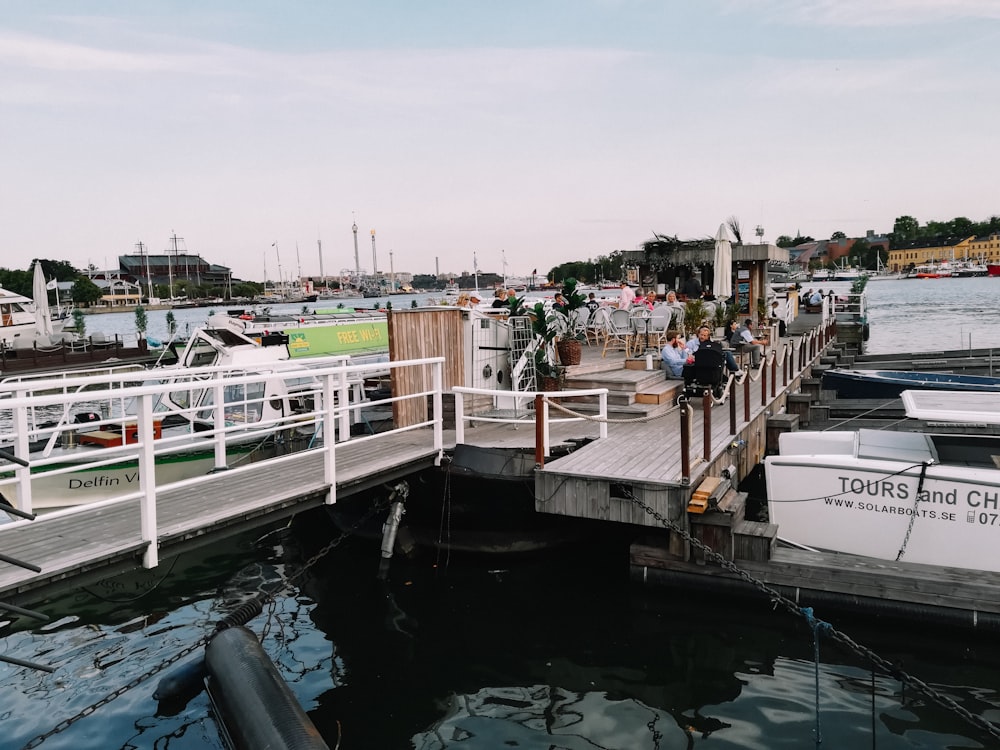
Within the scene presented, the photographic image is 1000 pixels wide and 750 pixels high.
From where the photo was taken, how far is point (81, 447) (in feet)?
45.4

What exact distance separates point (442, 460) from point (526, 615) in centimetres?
226

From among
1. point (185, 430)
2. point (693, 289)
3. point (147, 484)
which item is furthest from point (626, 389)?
point (693, 289)

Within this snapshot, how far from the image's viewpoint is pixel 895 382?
18516 mm

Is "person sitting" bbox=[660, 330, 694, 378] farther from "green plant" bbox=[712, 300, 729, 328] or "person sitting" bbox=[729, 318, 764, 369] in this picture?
"green plant" bbox=[712, 300, 729, 328]

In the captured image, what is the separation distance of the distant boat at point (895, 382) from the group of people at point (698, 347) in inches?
103

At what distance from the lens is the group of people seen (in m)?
14.4

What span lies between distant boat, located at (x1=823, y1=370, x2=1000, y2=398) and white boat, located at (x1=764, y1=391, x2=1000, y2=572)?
235 inches

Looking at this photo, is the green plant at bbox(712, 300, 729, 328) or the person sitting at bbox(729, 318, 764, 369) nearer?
the person sitting at bbox(729, 318, 764, 369)

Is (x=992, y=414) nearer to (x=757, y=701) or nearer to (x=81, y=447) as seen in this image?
(x=757, y=701)

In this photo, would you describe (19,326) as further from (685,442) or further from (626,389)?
(685,442)

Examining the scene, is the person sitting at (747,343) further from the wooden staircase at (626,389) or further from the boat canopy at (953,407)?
the boat canopy at (953,407)

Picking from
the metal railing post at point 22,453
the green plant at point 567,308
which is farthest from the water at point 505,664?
the green plant at point 567,308

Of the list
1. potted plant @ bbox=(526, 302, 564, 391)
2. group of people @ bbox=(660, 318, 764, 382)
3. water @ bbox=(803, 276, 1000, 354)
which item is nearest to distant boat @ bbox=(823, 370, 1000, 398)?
group of people @ bbox=(660, 318, 764, 382)

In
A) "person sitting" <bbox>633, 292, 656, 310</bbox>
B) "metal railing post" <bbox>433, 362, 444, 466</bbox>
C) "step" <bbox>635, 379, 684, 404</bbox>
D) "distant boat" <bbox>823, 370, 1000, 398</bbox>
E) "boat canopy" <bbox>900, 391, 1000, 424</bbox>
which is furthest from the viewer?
"person sitting" <bbox>633, 292, 656, 310</bbox>
